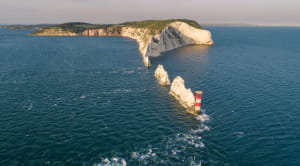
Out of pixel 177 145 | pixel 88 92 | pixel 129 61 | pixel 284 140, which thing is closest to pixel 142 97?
pixel 88 92

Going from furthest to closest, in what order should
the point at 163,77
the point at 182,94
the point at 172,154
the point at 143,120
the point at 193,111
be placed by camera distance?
the point at 163,77 < the point at 182,94 < the point at 193,111 < the point at 143,120 < the point at 172,154

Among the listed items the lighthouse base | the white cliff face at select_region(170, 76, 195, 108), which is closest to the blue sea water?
the lighthouse base

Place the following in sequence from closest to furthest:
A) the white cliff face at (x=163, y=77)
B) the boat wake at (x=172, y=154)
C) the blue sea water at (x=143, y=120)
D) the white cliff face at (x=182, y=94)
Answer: the boat wake at (x=172, y=154), the blue sea water at (x=143, y=120), the white cliff face at (x=182, y=94), the white cliff face at (x=163, y=77)

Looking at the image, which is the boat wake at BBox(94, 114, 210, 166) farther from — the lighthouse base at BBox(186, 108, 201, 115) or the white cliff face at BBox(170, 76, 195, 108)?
the white cliff face at BBox(170, 76, 195, 108)

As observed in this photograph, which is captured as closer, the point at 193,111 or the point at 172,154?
the point at 172,154

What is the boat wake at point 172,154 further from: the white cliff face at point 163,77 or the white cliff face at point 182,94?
the white cliff face at point 163,77

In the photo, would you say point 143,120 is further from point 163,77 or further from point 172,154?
point 163,77

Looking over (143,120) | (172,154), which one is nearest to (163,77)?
(143,120)

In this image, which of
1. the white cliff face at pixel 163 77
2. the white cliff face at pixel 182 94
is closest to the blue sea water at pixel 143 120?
the white cliff face at pixel 182 94
